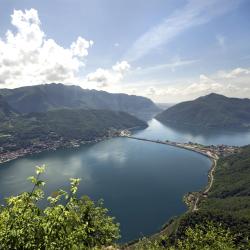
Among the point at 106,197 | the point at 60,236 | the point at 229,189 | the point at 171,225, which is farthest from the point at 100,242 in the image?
the point at 229,189

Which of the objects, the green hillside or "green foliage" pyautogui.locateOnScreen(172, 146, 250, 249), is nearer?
the green hillside

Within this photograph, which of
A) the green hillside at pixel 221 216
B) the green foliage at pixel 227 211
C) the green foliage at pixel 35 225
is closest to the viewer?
the green foliage at pixel 35 225

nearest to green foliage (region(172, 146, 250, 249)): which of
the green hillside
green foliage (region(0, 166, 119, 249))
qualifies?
the green hillside

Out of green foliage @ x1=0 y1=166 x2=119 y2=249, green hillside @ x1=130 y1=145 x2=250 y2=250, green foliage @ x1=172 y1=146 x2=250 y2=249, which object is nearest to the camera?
green foliage @ x1=0 y1=166 x2=119 y2=249

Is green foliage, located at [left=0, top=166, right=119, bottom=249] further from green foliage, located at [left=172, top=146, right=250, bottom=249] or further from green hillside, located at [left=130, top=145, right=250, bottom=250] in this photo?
green foliage, located at [left=172, top=146, right=250, bottom=249]

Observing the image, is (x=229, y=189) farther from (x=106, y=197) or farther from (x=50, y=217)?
→ (x=50, y=217)

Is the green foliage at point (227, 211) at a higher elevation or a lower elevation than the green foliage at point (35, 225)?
lower

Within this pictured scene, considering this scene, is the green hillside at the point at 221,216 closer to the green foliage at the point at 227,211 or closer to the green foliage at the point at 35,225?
the green foliage at the point at 227,211

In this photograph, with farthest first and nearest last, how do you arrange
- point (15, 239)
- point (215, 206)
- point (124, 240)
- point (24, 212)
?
1. point (215, 206)
2. point (124, 240)
3. point (24, 212)
4. point (15, 239)

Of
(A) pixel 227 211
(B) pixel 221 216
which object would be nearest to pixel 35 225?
(B) pixel 221 216

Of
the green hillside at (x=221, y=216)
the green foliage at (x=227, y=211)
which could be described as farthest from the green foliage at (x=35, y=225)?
the green foliage at (x=227, y=211)

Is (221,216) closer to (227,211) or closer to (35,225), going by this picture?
(227,211)
